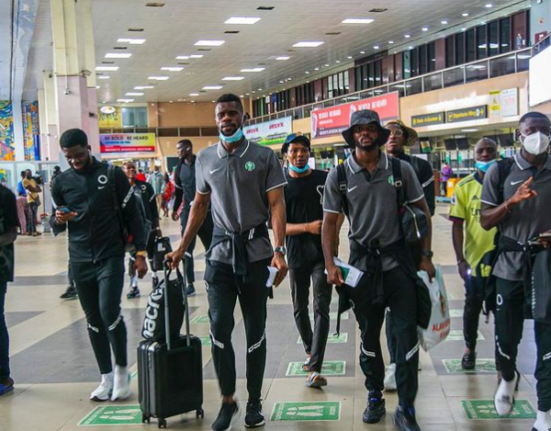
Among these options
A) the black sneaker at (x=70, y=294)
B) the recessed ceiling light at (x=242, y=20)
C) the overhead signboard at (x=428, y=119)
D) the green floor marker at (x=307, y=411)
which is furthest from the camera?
the overhead signboard at (x=428, y=119)

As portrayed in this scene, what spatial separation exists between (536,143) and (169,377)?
2.45 metres

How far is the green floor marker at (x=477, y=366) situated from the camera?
5246mm

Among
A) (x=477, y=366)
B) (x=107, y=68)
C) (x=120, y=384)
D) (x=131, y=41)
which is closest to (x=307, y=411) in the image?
(x=120, y=384)

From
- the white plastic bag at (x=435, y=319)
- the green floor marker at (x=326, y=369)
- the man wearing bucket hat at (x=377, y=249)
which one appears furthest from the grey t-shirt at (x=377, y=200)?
the green floor marker at (x=326, y=369)

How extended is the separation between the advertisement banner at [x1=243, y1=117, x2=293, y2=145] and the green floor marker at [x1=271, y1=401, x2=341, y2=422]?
34132 millimetres

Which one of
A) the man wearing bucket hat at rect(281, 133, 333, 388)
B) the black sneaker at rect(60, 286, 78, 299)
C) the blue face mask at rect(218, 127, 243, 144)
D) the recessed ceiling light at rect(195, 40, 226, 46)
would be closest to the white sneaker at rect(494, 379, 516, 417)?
the man wearing bucket hat at rect(281, 133, 333, 388)

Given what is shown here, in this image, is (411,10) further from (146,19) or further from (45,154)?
(45,154)

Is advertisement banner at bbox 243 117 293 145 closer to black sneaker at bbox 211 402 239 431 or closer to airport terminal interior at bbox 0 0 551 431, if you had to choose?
airport terminal interior at bbox 0 0 551 431

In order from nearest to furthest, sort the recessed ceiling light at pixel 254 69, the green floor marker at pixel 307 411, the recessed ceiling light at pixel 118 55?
the green floor marker at pixel 307 411 → the recessed ceiling light at pixel 118 55 → the recessed ceiling light at pixel 254 69

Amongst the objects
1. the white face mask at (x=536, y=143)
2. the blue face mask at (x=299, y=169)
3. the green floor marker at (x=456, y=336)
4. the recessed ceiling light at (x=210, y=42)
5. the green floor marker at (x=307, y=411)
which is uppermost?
the recessed ceiling light at (x=210, y=42)

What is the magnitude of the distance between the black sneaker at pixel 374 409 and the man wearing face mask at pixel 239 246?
0.61m

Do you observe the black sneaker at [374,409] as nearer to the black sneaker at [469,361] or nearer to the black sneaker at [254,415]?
the black sneaker at [254,415]

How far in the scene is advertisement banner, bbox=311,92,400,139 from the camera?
28719 millimetres

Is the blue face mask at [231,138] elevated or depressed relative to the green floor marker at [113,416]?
elevated
